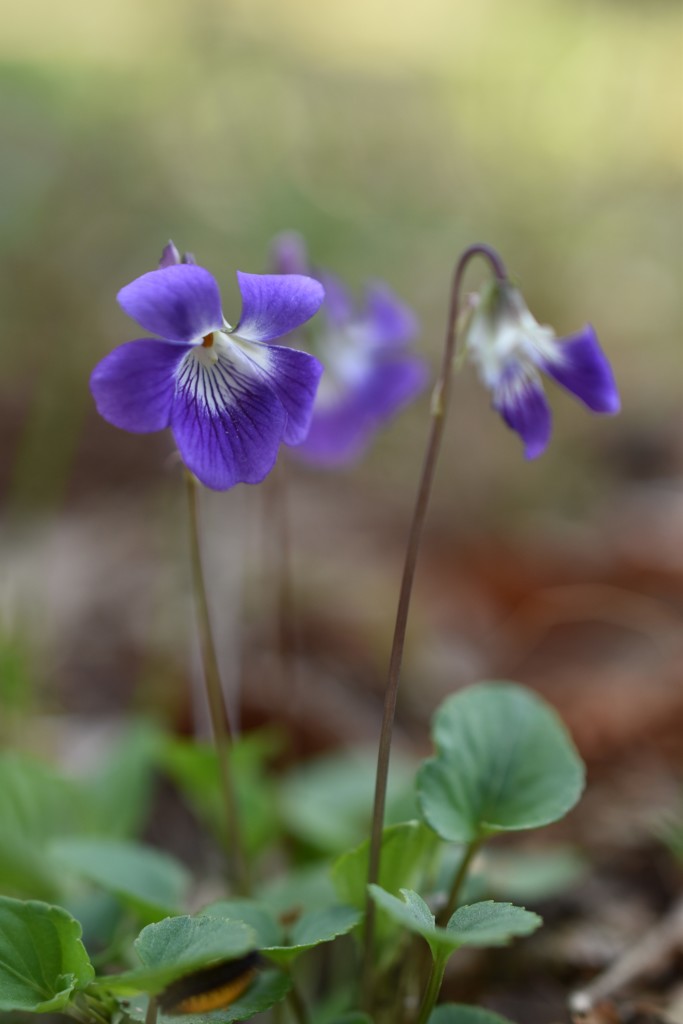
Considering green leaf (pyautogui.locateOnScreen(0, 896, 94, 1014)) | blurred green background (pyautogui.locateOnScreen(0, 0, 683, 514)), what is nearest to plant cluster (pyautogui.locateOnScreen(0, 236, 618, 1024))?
green leaf (pyautogui.locateOnScreen(0, 896, 94, 1014))

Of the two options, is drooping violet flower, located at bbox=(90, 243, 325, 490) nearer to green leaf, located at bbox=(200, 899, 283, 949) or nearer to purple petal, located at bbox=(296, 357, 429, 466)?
green leaf, located at bbox=(200, 899, 283, 949)

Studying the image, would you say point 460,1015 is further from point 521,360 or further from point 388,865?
point 521,360

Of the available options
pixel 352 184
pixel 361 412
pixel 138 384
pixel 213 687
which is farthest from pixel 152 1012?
pixel 352 184

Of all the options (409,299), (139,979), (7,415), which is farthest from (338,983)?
(409,299)

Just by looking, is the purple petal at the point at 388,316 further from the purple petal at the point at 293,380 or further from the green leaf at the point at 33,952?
the green leaf at the point at 33,952

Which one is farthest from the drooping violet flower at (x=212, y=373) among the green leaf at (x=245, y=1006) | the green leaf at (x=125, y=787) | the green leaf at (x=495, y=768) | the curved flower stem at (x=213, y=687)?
the green leaf at (x=125, y=787)

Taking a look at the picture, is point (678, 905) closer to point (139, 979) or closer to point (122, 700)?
point (139, 979)
